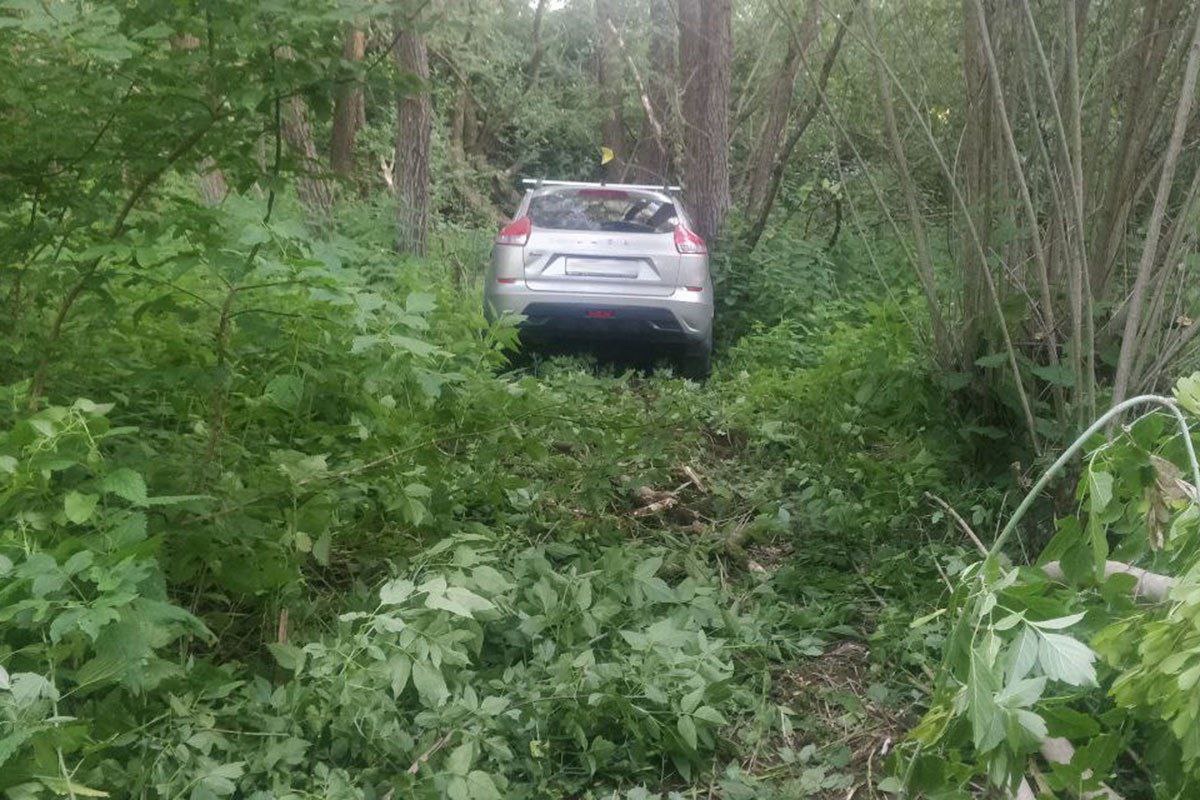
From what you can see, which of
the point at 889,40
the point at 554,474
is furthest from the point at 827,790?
the point at 889,40

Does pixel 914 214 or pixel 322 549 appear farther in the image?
pixel 914 214

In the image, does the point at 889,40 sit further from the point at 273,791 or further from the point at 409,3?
the point at 273,791

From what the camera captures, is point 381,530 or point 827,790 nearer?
point 827,790

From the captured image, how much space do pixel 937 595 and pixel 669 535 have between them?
112 centimetres

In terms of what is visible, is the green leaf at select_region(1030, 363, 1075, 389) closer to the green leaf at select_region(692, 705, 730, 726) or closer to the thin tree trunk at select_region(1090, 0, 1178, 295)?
the thin tree trunk at select_region(1090, 0, 1178, 295)

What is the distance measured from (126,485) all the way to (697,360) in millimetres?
7445

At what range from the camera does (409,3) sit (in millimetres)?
3629

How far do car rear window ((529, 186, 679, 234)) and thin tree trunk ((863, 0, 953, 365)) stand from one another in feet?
13.7

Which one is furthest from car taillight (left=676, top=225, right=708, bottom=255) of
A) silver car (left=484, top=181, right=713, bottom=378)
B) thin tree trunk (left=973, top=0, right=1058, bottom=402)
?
thin tree trunk (left=973, top=0, right=1058, bottom=402)

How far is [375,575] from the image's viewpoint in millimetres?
4188

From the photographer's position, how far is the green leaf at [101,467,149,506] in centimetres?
265

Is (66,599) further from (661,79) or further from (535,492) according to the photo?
(661,79)

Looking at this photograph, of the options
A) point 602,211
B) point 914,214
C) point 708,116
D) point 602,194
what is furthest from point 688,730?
point 708,116

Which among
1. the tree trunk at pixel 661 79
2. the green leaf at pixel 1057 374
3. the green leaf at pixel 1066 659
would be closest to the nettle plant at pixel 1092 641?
the green leaf at pixel 1066 659
